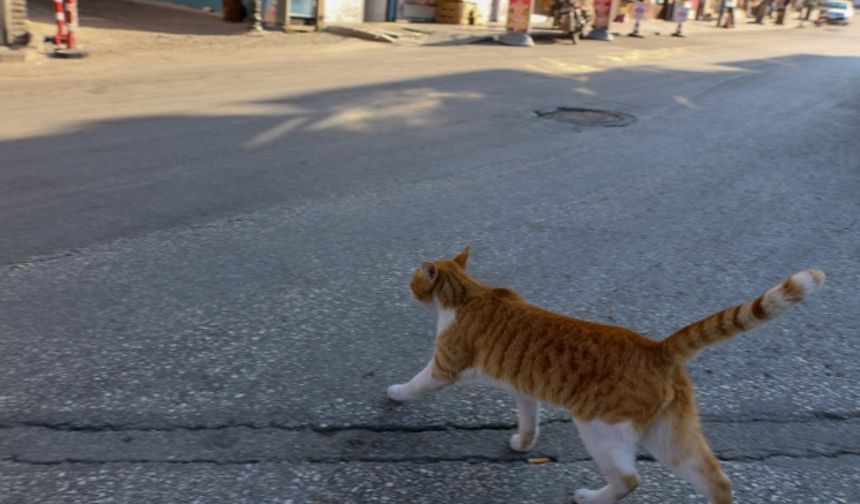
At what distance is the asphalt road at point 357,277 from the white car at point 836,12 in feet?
150

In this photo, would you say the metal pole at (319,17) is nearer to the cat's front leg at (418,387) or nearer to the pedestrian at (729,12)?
the cat's front leg at (418,387)

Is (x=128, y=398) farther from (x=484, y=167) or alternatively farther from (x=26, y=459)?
(x=484, y=167)

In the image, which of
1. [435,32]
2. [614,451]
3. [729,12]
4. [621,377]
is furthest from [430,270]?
[729,12]

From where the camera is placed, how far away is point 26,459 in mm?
2938

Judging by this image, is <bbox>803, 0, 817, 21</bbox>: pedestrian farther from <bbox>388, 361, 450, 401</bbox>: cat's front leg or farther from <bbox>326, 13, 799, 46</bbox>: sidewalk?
<bbox>388, 361, 450, 401</bbox>: cat's front leg

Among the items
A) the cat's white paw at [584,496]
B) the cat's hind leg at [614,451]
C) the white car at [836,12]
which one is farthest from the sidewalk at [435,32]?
the white car at [836,12]

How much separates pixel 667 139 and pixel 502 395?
6.76 metres

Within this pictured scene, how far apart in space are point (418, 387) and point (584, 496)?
807 mm

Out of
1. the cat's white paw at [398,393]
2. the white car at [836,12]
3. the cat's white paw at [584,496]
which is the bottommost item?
the cat's white paw at [584,496]

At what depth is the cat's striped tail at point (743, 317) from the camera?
8.01 ft

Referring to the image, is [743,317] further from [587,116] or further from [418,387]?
[587,116]

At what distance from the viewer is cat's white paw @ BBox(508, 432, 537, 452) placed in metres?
3.18

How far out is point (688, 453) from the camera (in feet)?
8.71

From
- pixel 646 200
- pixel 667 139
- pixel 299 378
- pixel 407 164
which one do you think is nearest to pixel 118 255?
pixel 299 378
